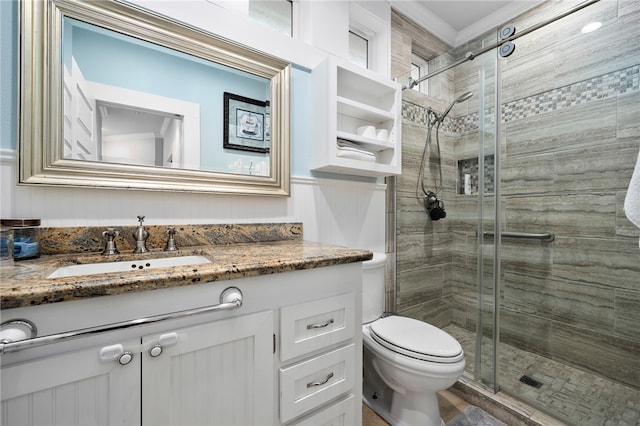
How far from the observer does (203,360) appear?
0.73 m

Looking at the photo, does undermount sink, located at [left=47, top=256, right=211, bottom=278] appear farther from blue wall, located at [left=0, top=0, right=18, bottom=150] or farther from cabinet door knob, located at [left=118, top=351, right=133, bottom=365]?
blue wall, located at [left=0, top=0, right=18, bottom=150]

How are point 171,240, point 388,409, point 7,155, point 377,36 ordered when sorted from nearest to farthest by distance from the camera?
point 7,155 < point 171,240 < point 388,409 < point 377,36

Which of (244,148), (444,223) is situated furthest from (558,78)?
(244,148)

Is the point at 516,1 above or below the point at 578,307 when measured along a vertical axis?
above

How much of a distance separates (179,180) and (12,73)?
605mm

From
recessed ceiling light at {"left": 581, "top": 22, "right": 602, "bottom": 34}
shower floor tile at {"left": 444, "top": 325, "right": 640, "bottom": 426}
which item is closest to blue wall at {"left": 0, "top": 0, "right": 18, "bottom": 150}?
shower floor tile at {"left": 444, "top": 325, "right": 640, "bottom": 426}

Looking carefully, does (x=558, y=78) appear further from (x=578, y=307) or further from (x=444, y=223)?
(x=578, y=307)

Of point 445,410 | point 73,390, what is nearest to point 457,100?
point 445,410

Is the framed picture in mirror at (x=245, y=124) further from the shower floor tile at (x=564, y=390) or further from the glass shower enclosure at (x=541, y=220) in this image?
the shower floor tile at (x=564, y=390)

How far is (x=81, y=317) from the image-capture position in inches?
23.7

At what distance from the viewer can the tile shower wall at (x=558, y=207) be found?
61.1 inches

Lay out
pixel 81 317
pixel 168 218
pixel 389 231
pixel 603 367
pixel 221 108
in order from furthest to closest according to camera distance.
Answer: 1. pixel 389 231
2. pixel 603 367
3. pixel 221 108
4. pixel 168 218
5. pixel 81 317

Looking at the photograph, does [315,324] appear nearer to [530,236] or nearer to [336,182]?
[336,182]

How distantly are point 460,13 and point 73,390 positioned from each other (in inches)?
120
